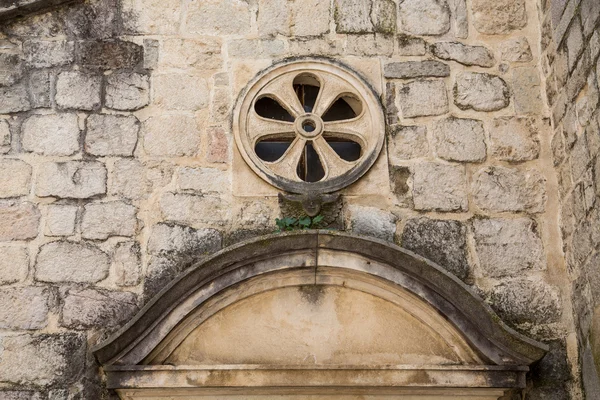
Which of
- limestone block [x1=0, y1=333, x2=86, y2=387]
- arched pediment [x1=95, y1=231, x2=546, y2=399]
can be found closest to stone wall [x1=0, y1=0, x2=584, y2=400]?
limestone block [x1=0, y1=333, x2=86, y2=387]

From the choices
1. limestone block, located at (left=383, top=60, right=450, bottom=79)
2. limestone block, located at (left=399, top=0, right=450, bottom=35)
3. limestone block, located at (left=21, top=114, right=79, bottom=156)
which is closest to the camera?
limestone block, located at (left=21, top=114, right=79, bottom=156)

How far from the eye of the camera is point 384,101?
182 inches

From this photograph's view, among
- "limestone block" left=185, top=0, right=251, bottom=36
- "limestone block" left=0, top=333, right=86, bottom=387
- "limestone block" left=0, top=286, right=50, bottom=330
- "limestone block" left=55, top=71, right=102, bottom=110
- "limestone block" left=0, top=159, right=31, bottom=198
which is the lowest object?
"limestone block" left=0, top=333, right=86, bottom=387

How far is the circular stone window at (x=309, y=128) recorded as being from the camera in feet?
14.7

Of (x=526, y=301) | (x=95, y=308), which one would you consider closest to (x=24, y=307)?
(x=95, y=308)

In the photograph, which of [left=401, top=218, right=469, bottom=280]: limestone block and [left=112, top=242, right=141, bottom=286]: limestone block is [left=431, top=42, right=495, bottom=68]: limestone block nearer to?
[left=401, top=218, right=469, bottom=280]: limestone block

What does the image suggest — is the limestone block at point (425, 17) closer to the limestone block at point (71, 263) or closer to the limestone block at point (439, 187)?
the limestone block at point (439, 187)

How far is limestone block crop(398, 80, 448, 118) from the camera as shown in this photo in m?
4.62

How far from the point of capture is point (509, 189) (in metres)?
4.47

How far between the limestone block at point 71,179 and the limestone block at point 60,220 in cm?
6

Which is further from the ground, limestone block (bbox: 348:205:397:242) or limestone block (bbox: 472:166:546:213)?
limestone block (bbox: 472:166:546:213)

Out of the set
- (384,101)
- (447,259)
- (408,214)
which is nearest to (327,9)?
(384,101)

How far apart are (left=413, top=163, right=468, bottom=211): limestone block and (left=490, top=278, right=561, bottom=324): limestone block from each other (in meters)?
0.47

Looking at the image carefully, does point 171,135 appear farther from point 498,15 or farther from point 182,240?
point 498,15
